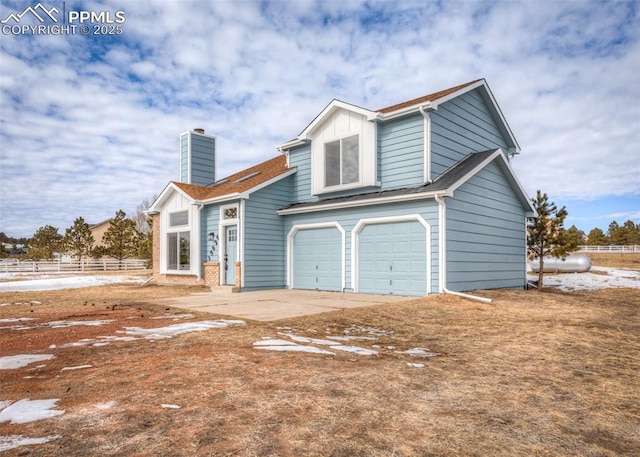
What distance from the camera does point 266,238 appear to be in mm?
15516

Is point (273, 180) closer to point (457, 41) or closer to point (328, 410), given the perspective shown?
point (457, 41)

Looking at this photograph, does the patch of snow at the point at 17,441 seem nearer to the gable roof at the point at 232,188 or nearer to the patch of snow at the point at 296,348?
the patch of snow at the point at 296,348

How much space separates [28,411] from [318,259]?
1191 cm

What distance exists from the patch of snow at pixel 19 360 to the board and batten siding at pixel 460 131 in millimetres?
10827

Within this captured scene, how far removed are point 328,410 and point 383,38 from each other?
14.1 metres

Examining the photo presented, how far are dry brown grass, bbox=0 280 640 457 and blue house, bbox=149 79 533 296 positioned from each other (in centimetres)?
556

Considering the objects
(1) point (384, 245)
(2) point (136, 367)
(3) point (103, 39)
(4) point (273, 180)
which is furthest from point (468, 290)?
(3) point (103, 39)

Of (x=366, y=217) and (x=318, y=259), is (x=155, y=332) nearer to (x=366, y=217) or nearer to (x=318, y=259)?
(x=366, y=217)

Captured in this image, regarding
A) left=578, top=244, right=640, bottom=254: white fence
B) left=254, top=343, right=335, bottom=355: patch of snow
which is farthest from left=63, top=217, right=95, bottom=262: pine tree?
left=578, top=244, right=640, bottom=254: white fence

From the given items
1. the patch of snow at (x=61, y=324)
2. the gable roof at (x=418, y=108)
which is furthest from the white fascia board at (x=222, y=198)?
the patch of snow at (x=61, y=324)

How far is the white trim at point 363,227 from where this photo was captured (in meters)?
11.3

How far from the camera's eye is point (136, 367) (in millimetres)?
4305

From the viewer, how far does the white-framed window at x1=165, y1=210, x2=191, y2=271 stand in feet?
56.5

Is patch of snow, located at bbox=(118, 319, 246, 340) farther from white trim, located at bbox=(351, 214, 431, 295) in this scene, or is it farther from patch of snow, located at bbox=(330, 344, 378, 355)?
white trim, located at bbox=(351, 214, 431, 295)
